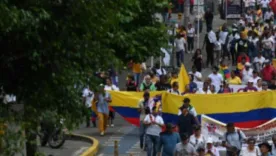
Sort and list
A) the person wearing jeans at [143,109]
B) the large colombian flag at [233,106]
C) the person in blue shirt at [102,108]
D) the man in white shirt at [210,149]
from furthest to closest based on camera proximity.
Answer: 1. the person in blue shirt at [102,108]
2. the large colombian flag at [233,106]
3. the person wearing jeans at [143,109]
4. the man in white shirt at [210,149]

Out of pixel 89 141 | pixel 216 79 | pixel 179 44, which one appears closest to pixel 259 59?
pixel 179 44

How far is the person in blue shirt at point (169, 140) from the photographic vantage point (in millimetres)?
23938

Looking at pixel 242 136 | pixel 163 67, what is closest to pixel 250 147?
pixel 242 136

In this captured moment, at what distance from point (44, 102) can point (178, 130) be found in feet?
31.3

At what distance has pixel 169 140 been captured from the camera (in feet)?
78.6

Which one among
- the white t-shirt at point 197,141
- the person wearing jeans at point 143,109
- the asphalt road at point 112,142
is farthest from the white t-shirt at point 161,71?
the white t-shirt at point 197,141

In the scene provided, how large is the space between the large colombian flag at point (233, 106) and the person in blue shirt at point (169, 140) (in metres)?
5.27

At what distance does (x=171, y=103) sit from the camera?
29672 millimetres

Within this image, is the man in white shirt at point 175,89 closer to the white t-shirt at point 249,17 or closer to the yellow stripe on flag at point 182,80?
the yellow stripe on flag at point 182,80

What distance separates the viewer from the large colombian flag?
29000 mm

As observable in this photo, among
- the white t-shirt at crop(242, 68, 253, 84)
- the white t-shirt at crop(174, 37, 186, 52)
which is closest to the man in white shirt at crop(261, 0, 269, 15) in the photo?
the white t-shirt at crop(174, 37, 186, 52)

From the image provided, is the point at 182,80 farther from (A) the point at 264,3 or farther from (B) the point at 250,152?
(A) the point at 264,3

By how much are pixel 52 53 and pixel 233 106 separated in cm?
1356

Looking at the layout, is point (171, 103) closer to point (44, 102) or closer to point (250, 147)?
point (250, 147)
